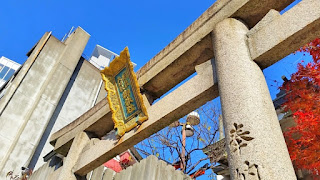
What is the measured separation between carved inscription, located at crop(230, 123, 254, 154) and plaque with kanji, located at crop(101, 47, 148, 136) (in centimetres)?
260

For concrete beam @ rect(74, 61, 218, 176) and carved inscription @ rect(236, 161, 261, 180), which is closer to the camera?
carved inscription @ rect(236, 161, 261, 180)

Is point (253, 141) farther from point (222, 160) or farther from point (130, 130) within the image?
point (222, 160)

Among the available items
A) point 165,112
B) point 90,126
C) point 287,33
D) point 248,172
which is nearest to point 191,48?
point 165,112

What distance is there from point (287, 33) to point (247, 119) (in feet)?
5.11

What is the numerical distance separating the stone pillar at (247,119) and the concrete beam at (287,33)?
0.66 ft

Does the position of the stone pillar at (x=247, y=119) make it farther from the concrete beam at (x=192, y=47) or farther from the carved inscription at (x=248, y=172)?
the concrete beam at (x=192, y=47)

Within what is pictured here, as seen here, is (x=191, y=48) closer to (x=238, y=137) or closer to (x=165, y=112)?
(x=165, y=112)

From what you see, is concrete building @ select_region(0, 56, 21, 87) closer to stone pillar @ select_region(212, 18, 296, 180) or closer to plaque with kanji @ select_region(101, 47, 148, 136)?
plaque with kanji @ select_region(101, 47, 148, 136)

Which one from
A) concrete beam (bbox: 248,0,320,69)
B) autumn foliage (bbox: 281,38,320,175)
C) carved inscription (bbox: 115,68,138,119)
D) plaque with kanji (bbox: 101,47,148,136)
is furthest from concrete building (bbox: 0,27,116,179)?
concrete beam (bbox: 248,0,320,69)

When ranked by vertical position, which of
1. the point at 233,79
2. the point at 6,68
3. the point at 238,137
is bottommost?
the point at 238,137

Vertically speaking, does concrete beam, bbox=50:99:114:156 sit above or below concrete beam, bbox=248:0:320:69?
above

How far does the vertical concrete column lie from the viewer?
6774mm

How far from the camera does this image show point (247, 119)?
132 inches

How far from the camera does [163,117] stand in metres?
5.31
